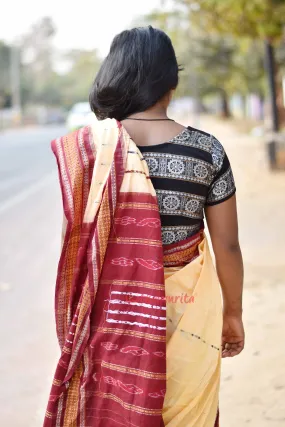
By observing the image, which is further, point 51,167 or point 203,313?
point 51,167

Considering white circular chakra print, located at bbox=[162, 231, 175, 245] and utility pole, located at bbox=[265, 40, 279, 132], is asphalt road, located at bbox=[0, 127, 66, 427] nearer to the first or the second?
white circular chakra print, located at bbox=[162, 231, 175, 245]

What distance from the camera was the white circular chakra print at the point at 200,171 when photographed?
2.30 meters

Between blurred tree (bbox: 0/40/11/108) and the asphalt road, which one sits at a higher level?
blurred tree (bbox: 0/40/11/108)

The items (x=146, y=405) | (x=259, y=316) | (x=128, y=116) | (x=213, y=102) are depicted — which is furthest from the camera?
(x=213, y=102)

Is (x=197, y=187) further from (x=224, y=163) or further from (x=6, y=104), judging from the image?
(x=6, y=104)

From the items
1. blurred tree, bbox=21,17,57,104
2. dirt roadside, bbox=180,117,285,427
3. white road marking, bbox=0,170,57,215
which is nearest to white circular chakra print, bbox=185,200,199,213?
dirt roadside, bbox=180,117,285,427

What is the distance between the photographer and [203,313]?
235 centimetres

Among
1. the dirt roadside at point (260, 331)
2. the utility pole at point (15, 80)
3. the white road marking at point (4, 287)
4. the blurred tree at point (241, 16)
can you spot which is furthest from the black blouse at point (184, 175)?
the utility pole at point (15, 80)

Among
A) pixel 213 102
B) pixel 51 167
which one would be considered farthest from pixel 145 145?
pixel 213 102

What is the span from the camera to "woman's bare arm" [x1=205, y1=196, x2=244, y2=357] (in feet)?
7.88

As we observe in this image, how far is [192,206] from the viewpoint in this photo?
2.34 meters

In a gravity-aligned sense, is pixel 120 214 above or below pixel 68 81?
below

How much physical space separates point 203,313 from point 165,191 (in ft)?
1.30

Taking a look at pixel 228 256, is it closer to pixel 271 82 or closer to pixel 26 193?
pixel 26 193
